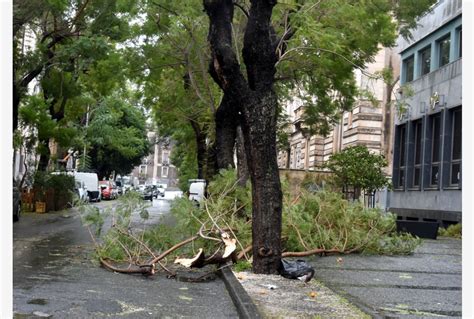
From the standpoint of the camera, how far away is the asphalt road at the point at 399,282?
27.5 feet

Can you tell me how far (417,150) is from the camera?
2989cm

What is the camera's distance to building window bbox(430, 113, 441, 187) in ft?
87.9

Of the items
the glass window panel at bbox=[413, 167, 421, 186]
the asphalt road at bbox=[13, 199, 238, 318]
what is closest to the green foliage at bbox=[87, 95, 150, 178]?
the glass window panel at bbox=[413, 167, 421, 186]

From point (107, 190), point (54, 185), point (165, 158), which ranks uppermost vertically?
point (165, 158)

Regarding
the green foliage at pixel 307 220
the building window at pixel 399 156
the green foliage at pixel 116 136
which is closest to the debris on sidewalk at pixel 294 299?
the green foliage at pixel 307 220

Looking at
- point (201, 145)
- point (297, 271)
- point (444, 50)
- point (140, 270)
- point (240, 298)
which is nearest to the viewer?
point (240, 298)

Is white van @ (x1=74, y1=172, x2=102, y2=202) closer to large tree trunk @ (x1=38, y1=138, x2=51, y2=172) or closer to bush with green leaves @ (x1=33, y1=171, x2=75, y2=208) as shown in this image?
bush with green leaves @ (x1=33, y1=171, x2=75, y2=208)

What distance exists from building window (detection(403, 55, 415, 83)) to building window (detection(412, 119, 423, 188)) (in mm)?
3157

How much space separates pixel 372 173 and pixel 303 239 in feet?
47.4

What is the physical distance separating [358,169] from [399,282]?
17166 millimetres

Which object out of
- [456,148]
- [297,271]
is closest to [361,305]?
[297,271]

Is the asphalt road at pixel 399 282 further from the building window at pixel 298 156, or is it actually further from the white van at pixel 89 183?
the building window at pixel 298 156

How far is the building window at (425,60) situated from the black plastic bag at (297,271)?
20699 millimetres

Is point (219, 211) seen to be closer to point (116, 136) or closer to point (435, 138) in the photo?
point (435, 138)
